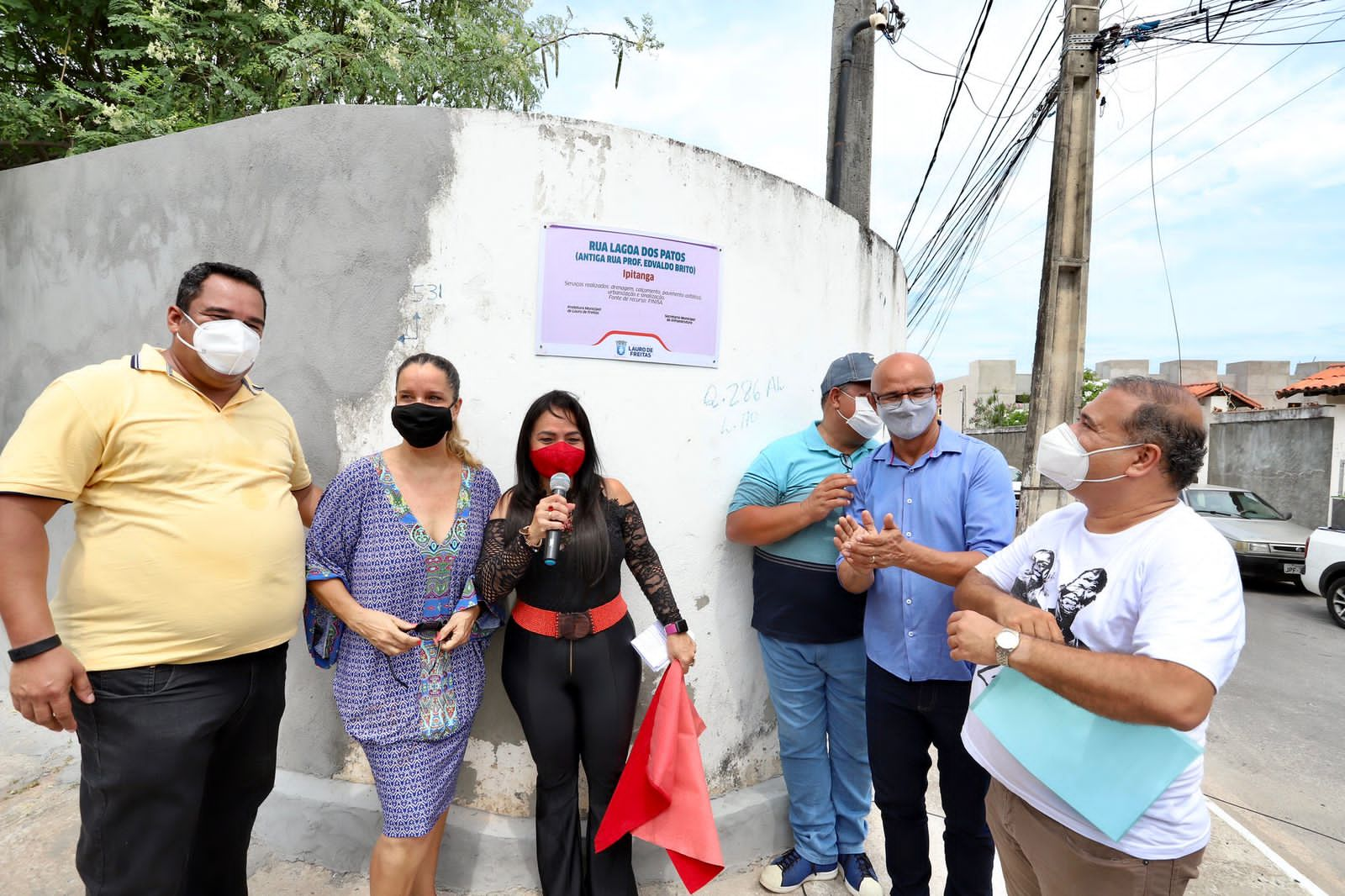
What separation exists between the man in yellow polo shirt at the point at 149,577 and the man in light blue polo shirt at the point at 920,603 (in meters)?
1.85

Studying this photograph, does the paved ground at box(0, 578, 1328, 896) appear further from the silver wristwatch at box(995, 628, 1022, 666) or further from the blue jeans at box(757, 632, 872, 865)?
the silver wristwatch at box(995, 628, 1022, 666)

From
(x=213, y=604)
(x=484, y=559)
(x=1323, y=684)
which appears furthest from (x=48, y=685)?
(x=1323, y=684)

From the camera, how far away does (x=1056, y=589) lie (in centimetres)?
166

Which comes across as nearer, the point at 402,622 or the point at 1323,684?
the point at 402,622

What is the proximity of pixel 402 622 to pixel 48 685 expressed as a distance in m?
0.83

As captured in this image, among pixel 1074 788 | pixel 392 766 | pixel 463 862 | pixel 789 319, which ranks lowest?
pixel 463 862

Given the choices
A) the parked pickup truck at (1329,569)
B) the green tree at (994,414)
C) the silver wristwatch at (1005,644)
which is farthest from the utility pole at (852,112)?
the green tree at (994,414)

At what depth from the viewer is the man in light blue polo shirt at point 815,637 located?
8.86 ft

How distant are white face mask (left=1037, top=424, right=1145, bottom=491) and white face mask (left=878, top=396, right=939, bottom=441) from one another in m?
0.67

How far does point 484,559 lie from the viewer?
2.26m

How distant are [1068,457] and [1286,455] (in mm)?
15522

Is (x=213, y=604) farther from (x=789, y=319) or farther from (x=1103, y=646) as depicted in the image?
(x=789, y=319)

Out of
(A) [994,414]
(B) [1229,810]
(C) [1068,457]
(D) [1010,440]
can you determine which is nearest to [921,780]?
(C) [1068,457]

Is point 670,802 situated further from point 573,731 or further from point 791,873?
point 791,873
